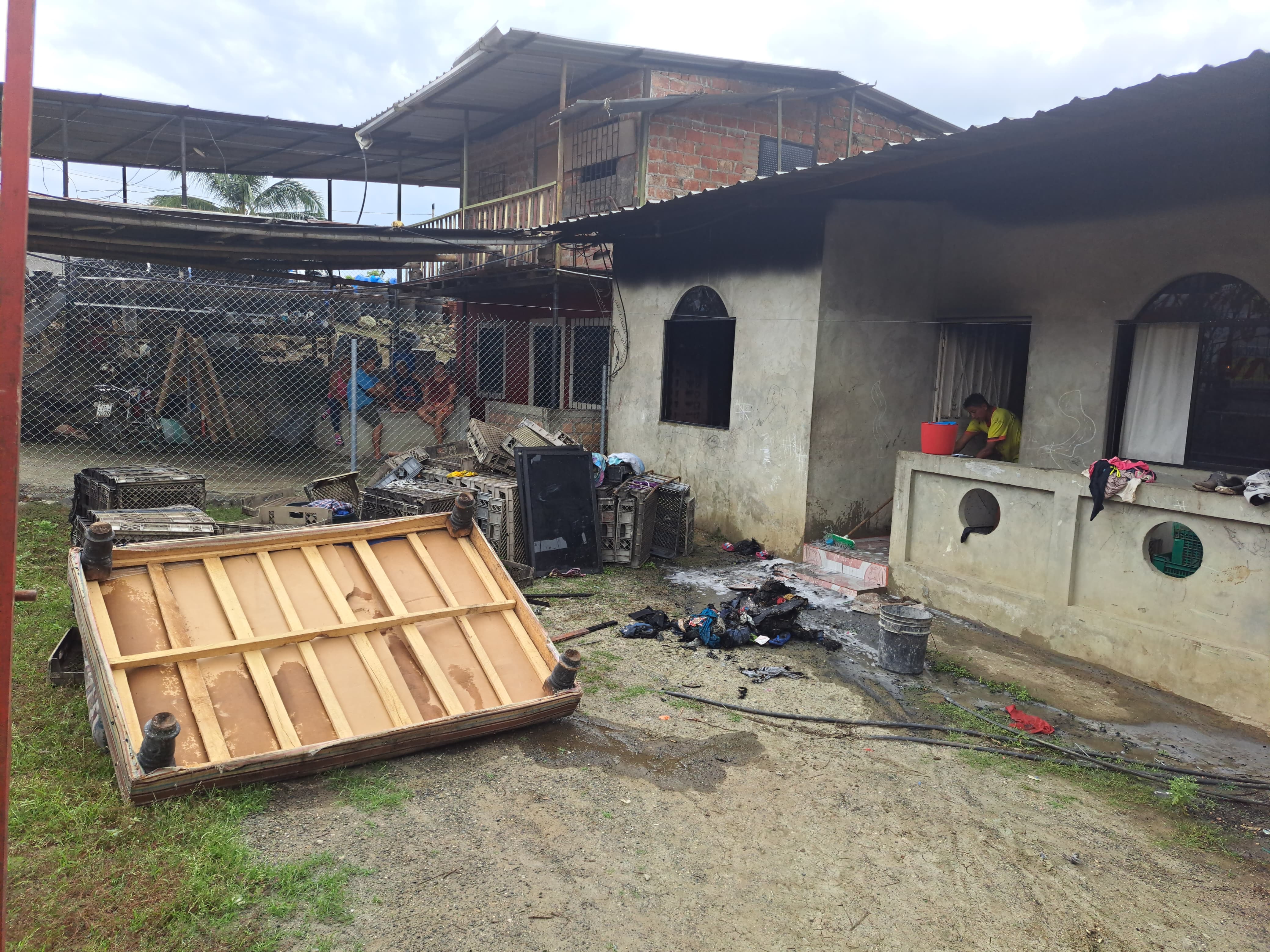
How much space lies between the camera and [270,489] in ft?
37.6

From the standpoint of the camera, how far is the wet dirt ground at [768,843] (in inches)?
123

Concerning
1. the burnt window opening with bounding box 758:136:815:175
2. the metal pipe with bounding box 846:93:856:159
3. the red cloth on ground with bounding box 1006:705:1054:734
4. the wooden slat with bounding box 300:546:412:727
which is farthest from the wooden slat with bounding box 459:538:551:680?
the metal pipe with bounding box 846:93:856:159

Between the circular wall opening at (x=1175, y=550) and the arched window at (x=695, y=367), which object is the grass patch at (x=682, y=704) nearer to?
the circular wall opening at (x=1175, y=550)

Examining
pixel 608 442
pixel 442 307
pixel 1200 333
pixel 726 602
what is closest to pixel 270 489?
pixel 608 442

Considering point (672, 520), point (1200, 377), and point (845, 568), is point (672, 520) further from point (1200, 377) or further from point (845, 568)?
point (1200, 377)

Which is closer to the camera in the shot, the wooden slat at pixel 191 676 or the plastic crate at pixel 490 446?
the wooden slat at pixel 191 676

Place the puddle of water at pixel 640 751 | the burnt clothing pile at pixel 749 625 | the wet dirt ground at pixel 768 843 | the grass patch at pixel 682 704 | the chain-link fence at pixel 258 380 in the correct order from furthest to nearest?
the chain-link fence at pixel 258 380, the burnt clothing pile at pixel 749 625, the grass patch at pixel 682 704, the puddle of water at pixel 640 751, the wet dirt ground at pixel 768 843

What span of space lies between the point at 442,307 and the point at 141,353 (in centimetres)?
604

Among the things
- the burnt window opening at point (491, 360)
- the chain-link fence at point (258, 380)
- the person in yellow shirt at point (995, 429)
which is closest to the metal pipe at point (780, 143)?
the chain-link fence at point (258, 380)

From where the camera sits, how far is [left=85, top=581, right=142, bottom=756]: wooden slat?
3.67 m

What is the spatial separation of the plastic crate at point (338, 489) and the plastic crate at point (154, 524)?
2.12 meters

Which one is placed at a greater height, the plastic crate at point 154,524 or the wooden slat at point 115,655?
the plastic crate at point 154,524

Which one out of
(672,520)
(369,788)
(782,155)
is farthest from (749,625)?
(782,155)

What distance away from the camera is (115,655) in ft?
12.8
